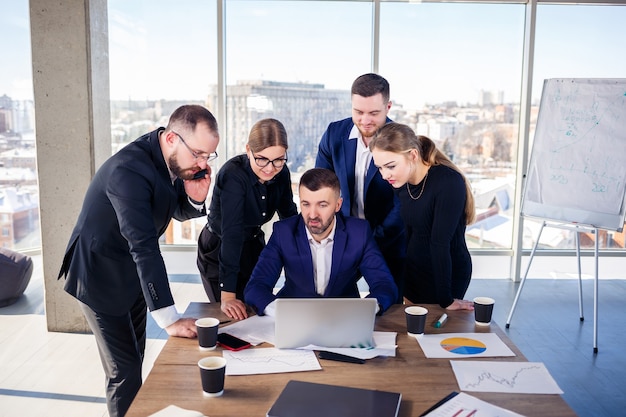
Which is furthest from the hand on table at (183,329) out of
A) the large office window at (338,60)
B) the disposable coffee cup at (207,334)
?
the large office window at (338,60)

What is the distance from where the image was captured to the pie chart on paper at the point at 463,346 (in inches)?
71.9

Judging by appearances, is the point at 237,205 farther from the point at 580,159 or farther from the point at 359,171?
the point at 580,159

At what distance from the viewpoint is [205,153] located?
203cm

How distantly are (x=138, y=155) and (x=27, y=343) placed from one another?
2.56 metres

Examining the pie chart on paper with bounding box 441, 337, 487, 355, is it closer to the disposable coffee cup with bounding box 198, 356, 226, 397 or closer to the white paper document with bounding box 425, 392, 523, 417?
the white paper document with bounding box 425, 392, 523, 417

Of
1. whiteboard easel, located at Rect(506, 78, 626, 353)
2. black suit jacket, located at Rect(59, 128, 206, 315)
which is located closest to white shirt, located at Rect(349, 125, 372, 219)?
black suit jacket, located at Rect(59, 128, 206, 315)

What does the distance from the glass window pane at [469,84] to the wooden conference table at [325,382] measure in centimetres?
418

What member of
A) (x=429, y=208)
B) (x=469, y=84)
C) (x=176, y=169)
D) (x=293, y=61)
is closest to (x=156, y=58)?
(x=293, y=61)

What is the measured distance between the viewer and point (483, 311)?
2.07 meters

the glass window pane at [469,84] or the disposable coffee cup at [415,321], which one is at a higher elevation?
the glass window pane at [469,84]

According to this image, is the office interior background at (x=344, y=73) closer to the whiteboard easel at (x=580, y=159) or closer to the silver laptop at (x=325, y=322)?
the whiteboard easel at (x=580, y=159)

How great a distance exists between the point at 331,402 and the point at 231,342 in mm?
535

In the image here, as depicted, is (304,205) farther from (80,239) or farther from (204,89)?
(204,89)

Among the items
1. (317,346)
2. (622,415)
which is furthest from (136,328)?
(622,415)
